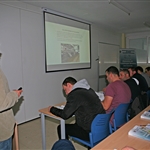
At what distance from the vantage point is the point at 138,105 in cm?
213

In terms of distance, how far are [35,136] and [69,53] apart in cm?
253

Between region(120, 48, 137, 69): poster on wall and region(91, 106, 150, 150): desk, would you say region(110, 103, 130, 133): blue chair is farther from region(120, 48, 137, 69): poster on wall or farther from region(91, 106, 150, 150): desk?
region(120, 48, 137, 69): poster on wall

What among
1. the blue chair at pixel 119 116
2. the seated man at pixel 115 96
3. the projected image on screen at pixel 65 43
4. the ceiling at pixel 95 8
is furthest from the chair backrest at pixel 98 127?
the ceiling at pixel 95 8

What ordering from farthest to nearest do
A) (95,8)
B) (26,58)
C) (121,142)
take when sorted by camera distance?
1. (95,8)
2. (26,58)
3. (121,142)

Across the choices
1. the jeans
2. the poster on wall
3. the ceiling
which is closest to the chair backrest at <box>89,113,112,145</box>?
the jeans

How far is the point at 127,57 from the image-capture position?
275 inches

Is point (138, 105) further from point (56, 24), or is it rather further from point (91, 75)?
point (91, 75)

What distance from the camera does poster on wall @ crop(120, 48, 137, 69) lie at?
697cm

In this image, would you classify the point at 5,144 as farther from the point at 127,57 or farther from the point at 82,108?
the point at 127,57

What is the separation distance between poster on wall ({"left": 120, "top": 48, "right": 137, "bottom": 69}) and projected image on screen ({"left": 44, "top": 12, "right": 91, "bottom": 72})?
2300 mm

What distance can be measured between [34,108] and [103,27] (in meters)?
4.15

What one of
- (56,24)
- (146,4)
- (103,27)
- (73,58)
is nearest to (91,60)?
(73,58)

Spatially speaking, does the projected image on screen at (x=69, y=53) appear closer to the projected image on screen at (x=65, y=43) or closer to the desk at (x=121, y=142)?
the projected image on screen at (x=65, y=43)

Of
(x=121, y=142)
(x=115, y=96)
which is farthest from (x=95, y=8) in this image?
(x=121, y=142)
